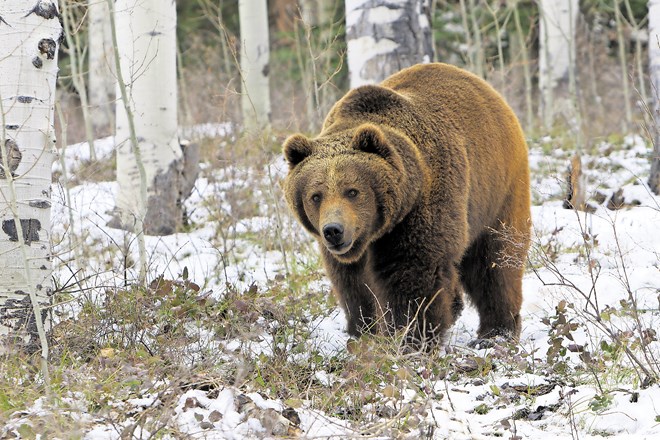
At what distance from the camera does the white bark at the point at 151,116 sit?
279 inches

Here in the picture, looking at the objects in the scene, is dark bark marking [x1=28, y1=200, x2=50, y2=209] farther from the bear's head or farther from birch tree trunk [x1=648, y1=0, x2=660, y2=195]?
birch tree trunk [x1=648, y1=0, x2=660, y2=195]

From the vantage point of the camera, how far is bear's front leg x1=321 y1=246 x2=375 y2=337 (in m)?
4.94

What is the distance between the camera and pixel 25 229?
3.97m

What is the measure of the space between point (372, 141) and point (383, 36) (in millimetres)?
2754

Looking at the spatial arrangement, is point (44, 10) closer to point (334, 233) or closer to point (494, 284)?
point (334, 233)

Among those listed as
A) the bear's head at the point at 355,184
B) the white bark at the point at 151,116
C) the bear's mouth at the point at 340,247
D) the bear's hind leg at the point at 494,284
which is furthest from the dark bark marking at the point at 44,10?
the bear's hind leg at the point at 494,284

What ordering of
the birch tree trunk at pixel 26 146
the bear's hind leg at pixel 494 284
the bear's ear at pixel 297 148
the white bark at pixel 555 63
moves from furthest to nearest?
the white bark at pixel 555 63 < the bear's hind leg at pixel 494 284 < the bear's ear at pixel 297 148 < the birch tree trunk at pixel 26 146

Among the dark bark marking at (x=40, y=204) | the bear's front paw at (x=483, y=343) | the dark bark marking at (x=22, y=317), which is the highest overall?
the dark bark marking at (x=40, y=204)

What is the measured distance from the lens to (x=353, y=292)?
4996 millimetres

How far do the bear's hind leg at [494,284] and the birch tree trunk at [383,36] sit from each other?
224 centimetres

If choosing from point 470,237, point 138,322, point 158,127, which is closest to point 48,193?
point 138,322

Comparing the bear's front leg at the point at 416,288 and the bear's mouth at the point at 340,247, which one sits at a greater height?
the bear's mouth at the point at 340,247

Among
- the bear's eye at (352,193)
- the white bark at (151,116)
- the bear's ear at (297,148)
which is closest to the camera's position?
the bear's eye at (352,193)

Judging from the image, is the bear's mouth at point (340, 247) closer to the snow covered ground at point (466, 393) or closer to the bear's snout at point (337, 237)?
the bear's snout at point (337, 237)
